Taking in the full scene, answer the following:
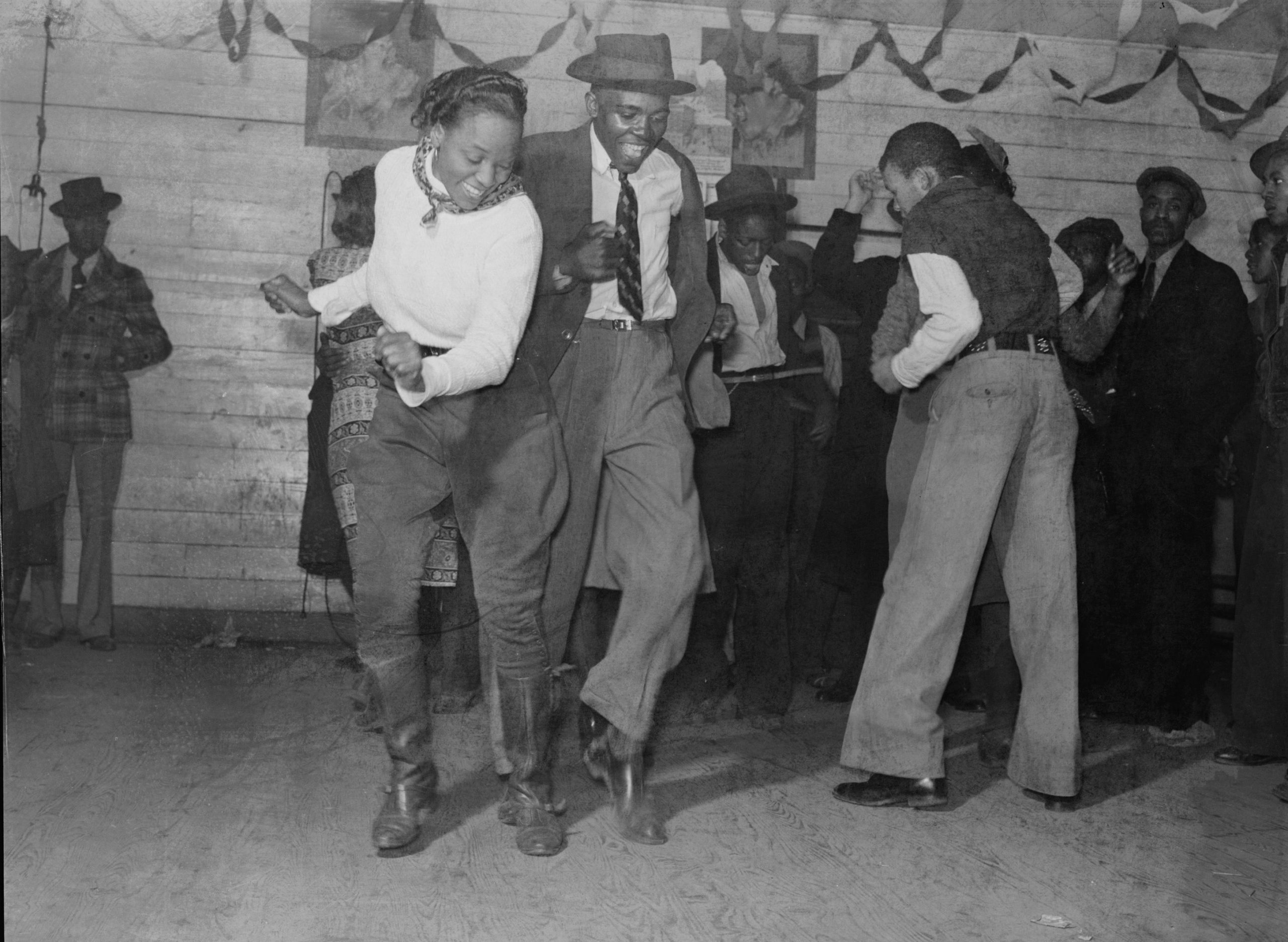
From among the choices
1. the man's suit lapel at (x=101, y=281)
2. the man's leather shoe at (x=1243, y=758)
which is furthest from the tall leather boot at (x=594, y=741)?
the man's leather shoe at (x=1243, y=758)

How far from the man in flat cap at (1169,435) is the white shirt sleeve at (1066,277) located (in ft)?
0.60

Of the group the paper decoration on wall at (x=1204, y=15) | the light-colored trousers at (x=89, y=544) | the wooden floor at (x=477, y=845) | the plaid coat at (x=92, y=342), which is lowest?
the wooden floor at (x=477, y=845)

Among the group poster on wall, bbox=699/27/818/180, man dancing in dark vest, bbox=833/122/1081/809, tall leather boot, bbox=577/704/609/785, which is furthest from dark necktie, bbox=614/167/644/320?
tall leather boot, bbox=577/704/609/785

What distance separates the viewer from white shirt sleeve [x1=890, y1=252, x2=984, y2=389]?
3.30 m

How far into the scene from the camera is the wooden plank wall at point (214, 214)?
3.08m

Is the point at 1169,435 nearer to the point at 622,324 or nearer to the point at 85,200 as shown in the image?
the point at 622,324

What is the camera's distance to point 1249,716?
12.5ft

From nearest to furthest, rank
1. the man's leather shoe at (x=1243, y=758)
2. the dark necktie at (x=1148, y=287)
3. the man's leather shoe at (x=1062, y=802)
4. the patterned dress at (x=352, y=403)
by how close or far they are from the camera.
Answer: the patterned dress at (x=352, y=403) → the man's leather shoe at (x=1062, y=802) → the dark necktie at (x=1148, y=287) → the man's leather shoe at (x=1243, y=758)

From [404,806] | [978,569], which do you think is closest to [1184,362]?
[978,569]

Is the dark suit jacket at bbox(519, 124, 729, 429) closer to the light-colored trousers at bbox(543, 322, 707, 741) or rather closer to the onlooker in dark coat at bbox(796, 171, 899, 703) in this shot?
the light-colored trousers at bbox(543, 322, 707, 741)

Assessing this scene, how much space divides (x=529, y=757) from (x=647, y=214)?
129 centimetres

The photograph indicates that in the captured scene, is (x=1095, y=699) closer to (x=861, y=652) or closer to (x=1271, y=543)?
(x=1271, y=543)

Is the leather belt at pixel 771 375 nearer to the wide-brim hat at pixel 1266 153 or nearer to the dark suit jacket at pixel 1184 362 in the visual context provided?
the dark suit jacket at pixel 1184 362

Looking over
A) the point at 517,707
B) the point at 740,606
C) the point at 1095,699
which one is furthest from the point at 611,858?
the point at 1095,699
